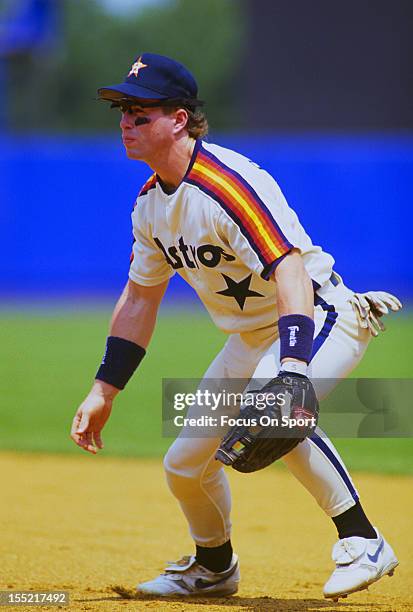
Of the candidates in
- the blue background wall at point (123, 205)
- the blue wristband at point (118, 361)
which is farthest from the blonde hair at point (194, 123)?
the blue background wall at point (123, 205)

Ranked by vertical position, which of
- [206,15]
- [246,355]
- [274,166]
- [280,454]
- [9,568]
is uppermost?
[206,15]

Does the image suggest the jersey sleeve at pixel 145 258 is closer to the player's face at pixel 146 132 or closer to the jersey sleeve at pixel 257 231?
the player's face at pixel 146 132

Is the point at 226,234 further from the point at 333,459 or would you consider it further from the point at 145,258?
the point at 333,459

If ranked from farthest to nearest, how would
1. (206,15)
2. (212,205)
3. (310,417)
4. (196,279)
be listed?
(206,15)
(196,279)
(212,205)
(310,417)

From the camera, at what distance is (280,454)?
11.1 ft

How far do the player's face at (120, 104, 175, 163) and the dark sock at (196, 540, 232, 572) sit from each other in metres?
1.63

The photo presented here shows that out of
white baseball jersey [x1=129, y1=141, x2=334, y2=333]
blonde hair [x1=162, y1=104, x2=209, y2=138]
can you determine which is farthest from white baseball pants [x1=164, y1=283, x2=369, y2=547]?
blonde hair [x1=162, y1=104, x2=209, y2=138]

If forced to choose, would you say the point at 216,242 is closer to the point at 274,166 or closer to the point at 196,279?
the point at 196,279

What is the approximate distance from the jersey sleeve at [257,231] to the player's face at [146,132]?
37cm

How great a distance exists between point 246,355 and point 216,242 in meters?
0.50

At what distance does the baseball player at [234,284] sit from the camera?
3402 mm

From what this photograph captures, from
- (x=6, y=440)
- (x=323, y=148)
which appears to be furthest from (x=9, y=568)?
(x=323, y=148)

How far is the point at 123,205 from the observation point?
15.0m

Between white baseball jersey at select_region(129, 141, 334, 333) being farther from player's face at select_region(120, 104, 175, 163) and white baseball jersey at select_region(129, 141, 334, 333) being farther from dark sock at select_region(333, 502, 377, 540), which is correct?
dark sock at select_region(333, 502, 377, 540)
